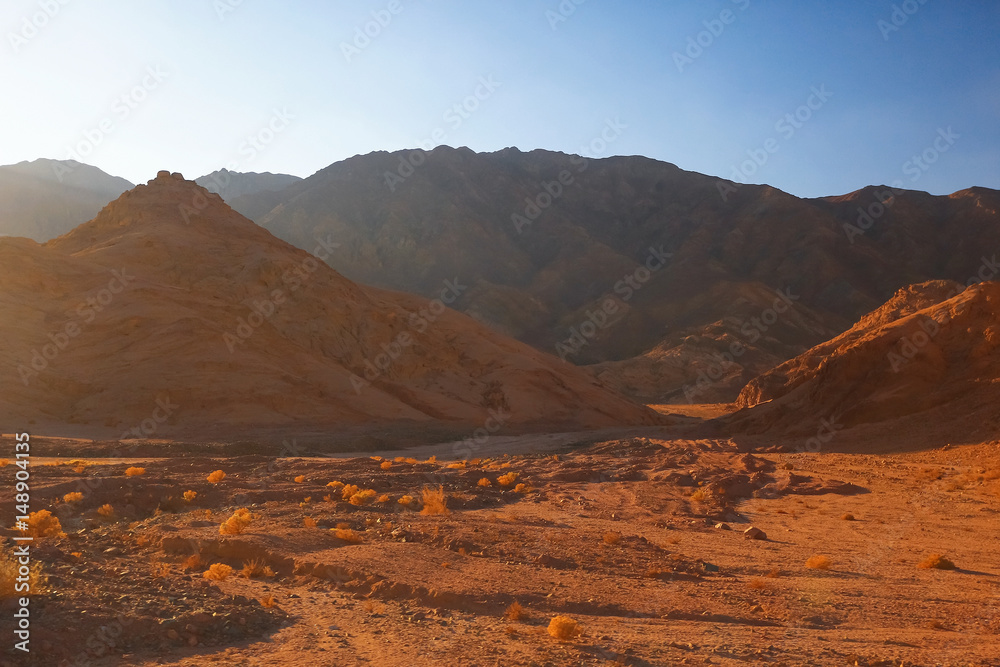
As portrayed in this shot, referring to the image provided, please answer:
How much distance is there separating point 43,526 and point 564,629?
8274 mm

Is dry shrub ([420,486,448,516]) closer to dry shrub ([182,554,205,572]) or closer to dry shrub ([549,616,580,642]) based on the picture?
dry shrub ([182,554,205,572])

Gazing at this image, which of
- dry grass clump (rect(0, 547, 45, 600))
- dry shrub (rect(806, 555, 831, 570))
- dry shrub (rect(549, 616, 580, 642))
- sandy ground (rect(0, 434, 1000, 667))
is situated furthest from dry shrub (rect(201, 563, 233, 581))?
dry shrub (rect(806, 555, 831, 570))

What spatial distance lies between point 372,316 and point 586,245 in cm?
6491

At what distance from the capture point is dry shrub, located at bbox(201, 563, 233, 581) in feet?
29.3

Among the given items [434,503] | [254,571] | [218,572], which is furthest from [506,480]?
[218,572]

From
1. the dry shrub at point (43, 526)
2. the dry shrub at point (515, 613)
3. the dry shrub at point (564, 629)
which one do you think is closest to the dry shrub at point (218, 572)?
the dry shrub at point (43, 526)

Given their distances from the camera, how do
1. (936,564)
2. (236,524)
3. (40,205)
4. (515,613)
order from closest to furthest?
(515,613) → (936,564) → (236,524) → (40,205)

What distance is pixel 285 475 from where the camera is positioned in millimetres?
17609

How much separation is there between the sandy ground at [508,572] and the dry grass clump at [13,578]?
0.20 m

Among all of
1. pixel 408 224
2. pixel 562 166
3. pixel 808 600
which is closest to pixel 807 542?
pixel 808 600

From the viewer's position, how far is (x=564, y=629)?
23.4ft

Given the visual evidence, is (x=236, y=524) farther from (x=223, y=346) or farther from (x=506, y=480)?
(x=223, y=346)

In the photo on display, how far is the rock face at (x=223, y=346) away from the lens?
1200 inches

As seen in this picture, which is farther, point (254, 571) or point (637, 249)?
point (637, 249)
